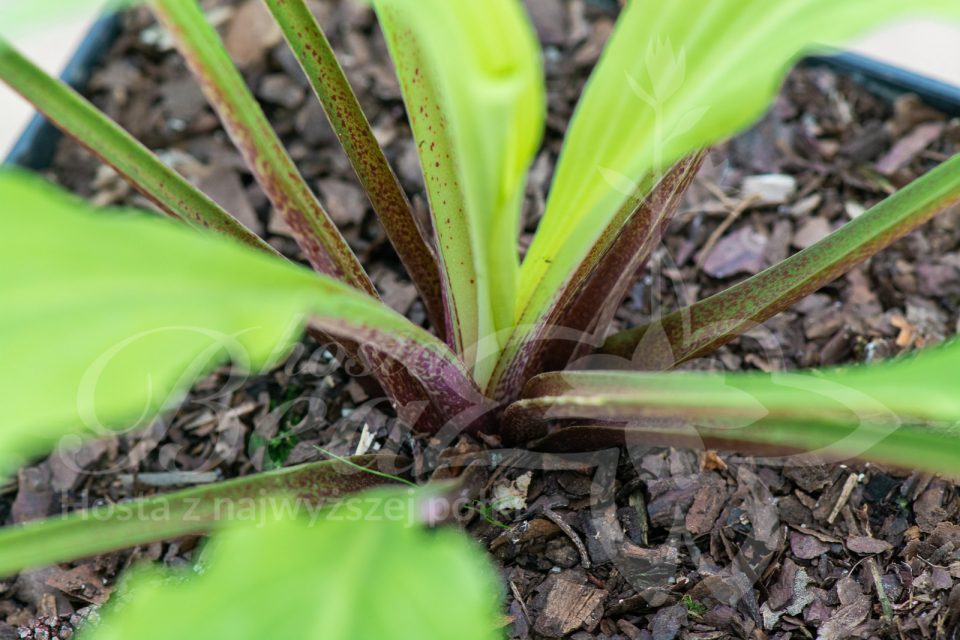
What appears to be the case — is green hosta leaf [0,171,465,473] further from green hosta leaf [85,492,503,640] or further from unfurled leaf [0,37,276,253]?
unfurled leaf [0,37,276,253]

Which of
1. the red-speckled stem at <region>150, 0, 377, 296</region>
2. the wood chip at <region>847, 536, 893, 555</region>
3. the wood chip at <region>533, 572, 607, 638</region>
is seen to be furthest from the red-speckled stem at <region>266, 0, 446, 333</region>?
the wood chip at <region>847, 536, 893, 555</region>

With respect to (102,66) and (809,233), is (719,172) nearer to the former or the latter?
(809,233)

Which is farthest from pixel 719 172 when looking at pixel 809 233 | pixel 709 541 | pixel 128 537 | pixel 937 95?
pixel 128 537

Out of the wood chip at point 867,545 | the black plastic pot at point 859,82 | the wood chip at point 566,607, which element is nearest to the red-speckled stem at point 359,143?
the wood chip at point 566,607

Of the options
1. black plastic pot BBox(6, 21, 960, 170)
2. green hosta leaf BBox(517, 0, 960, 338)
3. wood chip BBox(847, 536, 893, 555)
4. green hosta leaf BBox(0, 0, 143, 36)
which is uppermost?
green hosta leaf BBox(0, 0, 143, 36)

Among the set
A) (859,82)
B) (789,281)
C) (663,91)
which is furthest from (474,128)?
(859,82)

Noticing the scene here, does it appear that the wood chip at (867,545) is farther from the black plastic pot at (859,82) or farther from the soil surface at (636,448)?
the black plastic pot at (859,82)
